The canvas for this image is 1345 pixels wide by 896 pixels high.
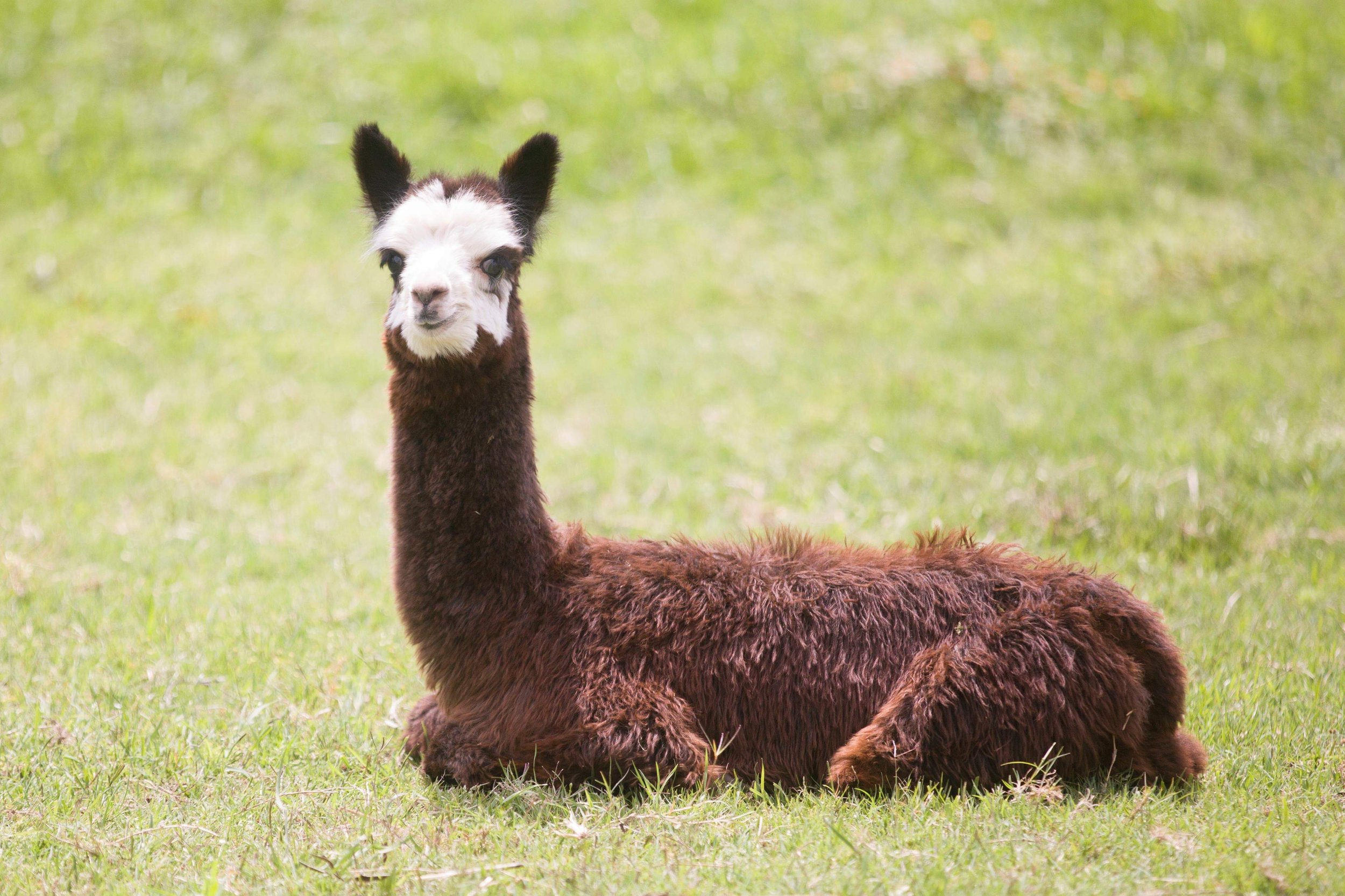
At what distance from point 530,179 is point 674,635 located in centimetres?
168

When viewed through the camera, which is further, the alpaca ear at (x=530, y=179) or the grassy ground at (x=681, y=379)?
the alpaca ear at (x=530, y=179)

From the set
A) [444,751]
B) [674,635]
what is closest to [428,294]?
[674,635]

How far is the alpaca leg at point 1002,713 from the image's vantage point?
12.9 feet

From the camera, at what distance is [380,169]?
4535 millimetres

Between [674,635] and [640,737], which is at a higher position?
→ [674,635]

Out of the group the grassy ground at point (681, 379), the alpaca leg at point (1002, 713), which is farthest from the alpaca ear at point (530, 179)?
the alpaca leg at point (1002, 713)

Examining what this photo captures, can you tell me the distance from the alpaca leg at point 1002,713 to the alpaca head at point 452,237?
1.74m

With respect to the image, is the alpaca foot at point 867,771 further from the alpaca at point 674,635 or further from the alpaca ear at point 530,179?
the alpaca ear at point 530,179

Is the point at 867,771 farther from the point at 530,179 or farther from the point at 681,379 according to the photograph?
the point at 681,379

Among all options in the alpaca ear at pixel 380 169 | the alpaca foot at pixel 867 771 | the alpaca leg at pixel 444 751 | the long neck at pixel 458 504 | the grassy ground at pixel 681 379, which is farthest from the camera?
the alpaca ear at pixel 380 169

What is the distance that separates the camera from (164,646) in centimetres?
547

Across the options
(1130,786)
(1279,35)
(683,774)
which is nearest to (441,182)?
(683,774)

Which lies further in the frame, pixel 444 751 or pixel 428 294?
pixel 444 751

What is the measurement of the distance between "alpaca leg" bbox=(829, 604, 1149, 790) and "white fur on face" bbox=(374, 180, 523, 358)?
5.71ft
